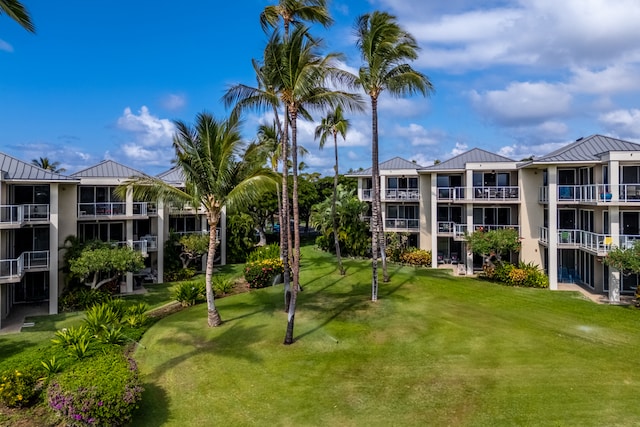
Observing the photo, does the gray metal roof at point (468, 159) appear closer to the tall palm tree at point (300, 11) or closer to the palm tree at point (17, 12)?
the tall palm tree at point (300, 11)

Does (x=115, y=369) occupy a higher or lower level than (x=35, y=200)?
lower

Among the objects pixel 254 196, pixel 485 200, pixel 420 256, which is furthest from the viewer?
pixel 420 256

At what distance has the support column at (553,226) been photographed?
23625 mm

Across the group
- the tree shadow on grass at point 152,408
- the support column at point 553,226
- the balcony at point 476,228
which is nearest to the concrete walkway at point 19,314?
the tree shadow on grass at point 152,408

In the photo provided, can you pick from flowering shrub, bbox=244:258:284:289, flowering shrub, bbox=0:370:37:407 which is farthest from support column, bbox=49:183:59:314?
flowering shrub, bbox=0:370:37:407

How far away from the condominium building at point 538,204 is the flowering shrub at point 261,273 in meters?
12.1

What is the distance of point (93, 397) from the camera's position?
31.1 feet

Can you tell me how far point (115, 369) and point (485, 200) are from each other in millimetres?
23891

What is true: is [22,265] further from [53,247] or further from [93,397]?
[93,397]

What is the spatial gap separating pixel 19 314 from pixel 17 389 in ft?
39.3

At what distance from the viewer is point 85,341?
14.5m

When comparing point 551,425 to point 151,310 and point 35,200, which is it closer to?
point 151,310

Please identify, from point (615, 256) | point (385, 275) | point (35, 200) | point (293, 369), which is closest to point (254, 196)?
point (293, 369)

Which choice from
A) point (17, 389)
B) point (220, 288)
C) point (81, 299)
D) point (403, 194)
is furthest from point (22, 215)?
point (403, 194)
